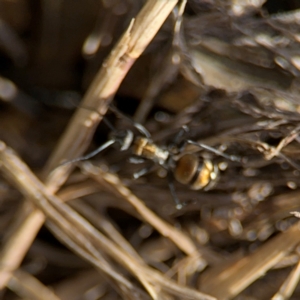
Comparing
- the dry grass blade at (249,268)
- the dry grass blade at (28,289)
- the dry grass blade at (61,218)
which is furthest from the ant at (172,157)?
the dry grass blade at (28,289)

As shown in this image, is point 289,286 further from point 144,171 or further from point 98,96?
point 98,96

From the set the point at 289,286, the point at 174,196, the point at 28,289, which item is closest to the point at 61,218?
the point at 28,289

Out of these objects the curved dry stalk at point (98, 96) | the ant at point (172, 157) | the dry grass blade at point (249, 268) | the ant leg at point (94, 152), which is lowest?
the dry grass blade at point (249, 268)

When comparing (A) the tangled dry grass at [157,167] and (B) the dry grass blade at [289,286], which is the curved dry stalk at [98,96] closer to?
(A) the tangled dry grass at [157,167]

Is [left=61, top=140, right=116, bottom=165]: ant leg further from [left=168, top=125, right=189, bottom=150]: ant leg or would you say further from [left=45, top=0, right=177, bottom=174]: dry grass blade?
[left=168, top=125, right=189, bottom=150]: ant leg

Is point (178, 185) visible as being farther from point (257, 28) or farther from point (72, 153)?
point (257, 28)

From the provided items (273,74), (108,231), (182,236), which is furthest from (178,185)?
(273,74)
